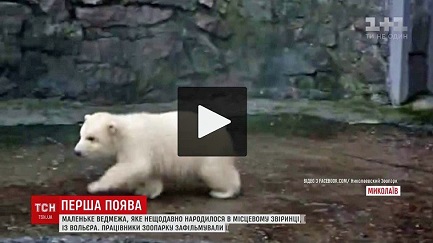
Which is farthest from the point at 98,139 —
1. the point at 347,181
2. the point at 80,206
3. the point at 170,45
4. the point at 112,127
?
the point at 347,181

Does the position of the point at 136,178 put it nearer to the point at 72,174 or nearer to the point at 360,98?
the point at 72,174

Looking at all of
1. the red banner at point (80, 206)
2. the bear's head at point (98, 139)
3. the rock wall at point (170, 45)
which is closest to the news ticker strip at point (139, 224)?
the red banner at point (80, 206)

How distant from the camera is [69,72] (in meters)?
2.04

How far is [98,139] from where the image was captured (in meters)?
1.99

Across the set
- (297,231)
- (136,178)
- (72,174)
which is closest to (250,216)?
(297,231)

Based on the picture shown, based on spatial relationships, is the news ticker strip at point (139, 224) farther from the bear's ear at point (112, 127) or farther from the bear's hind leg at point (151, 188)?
the bear's ear at point (112, 127)

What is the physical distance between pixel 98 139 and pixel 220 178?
30 centimetres

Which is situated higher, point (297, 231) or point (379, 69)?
point (379, 69)

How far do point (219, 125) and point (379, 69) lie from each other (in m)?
0.41

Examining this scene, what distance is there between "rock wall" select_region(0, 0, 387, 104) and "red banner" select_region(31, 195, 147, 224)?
241 millimetres

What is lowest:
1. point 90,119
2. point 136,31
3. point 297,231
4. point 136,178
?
point 297,231

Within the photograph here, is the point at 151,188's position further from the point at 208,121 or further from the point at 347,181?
the point at 347,181

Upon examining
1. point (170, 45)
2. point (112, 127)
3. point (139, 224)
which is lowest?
point (139, 224)

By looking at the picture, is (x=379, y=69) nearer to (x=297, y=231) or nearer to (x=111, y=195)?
(x=297, y=231)
